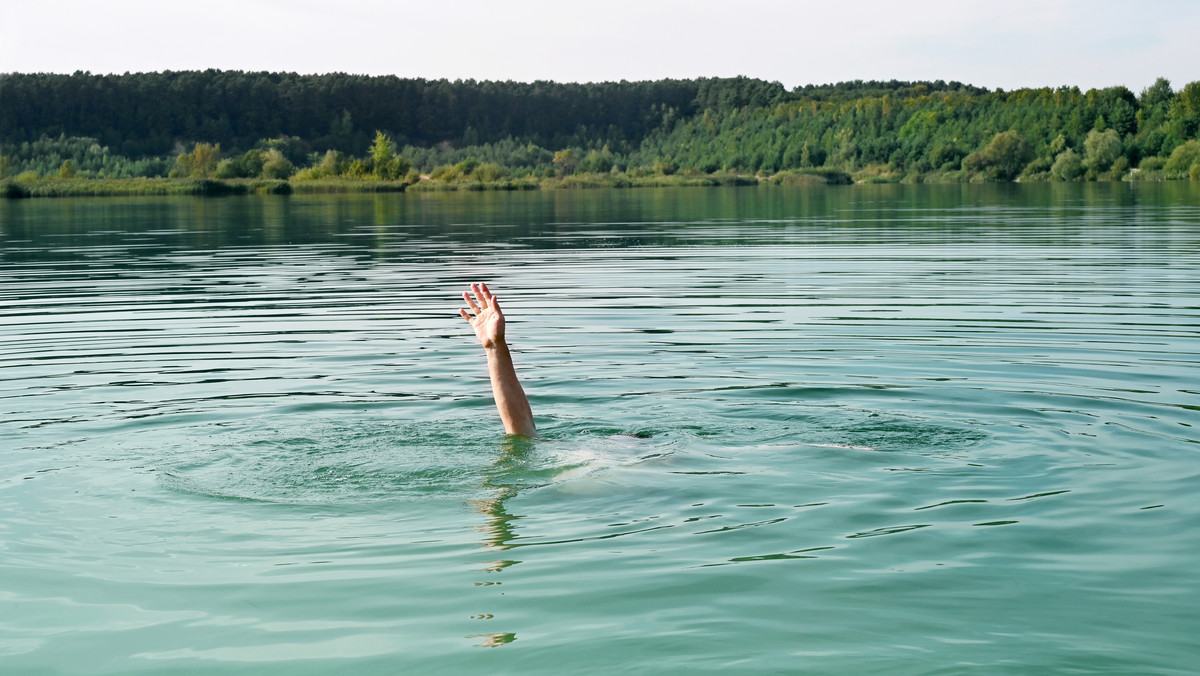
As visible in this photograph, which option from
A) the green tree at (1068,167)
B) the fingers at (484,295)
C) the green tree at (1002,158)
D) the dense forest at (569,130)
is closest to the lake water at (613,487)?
the fingers at (484,295)

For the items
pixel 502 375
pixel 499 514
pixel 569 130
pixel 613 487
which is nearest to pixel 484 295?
pixel 502 375

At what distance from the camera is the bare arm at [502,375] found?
23.9 feet

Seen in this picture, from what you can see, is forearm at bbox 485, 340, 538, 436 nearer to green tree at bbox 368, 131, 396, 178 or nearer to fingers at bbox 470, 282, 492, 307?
fingers at bbox 470, 282, 492, 307

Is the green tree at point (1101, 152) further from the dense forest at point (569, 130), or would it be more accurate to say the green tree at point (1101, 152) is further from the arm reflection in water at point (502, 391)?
the arm reflection in water at point (502, 391)

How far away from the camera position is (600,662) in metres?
4.26

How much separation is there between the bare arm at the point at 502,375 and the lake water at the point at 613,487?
0.78 ft

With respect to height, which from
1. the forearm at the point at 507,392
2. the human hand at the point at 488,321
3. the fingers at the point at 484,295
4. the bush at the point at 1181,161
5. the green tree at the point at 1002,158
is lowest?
the forearm at the point at 507,392

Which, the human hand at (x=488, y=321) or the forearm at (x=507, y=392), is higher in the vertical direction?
the human hand at (x=488, y=321)

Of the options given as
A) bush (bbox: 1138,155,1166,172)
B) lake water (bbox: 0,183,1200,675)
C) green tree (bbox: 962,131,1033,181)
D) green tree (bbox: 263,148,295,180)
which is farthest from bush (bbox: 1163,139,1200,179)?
lake water (bbox: 0,183,1200,675)

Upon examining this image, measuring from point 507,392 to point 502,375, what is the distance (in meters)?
0.13

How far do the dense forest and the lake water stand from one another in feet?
283

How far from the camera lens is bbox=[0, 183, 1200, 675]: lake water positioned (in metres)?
4.50

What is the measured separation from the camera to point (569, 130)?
18425 cm

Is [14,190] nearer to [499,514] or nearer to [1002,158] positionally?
[499,514]
